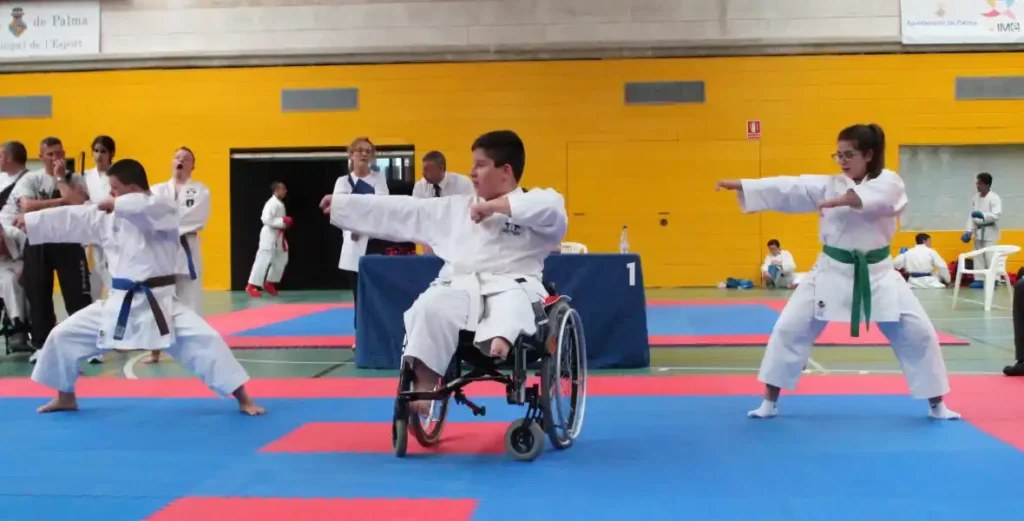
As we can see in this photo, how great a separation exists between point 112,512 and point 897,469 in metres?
2.34

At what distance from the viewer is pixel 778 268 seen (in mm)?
12273

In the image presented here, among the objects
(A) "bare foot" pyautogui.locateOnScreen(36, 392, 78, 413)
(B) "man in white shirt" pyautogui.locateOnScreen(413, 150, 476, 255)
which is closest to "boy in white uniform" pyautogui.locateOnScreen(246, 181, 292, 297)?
(B) "man in white shirt" pyautogui.locateOnScreen(413, 150, 476, 255)

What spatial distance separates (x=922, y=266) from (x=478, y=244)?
33.3ft

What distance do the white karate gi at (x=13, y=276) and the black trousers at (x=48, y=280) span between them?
0.26ft

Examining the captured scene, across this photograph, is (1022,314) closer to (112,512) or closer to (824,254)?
(824,254)

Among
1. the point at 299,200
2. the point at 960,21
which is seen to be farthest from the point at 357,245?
the point at 960,21

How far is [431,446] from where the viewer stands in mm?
3375

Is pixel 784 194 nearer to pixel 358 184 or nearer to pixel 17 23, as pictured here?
pixel 358 184

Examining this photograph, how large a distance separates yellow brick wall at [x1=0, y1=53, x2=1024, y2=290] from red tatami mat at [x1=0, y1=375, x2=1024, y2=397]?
7.97 metres

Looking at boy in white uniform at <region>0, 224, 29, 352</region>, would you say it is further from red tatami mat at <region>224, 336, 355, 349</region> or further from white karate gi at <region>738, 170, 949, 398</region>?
white karate gi at <region>738, 170, 949, 398</region>

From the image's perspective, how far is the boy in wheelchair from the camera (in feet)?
10.0

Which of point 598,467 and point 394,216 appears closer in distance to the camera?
point 598,467

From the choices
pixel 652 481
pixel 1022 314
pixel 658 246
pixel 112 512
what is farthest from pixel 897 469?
pixel 658 246

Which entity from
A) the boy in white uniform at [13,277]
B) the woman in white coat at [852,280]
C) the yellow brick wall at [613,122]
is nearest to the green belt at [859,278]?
the woman in white coat at [852,280]
